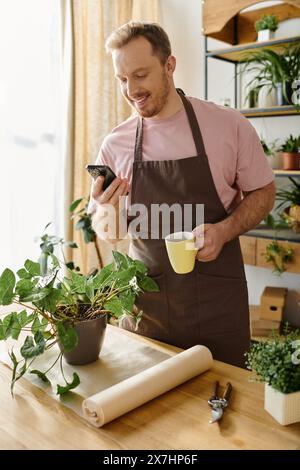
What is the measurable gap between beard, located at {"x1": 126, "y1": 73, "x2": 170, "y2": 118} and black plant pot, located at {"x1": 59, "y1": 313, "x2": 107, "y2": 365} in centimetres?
83

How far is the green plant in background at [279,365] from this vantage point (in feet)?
3.25

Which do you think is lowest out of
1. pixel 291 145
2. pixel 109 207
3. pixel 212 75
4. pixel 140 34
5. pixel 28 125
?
pixel 109 207

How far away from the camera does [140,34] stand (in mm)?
1657

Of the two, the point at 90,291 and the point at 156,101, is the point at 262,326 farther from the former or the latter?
the point at 90,291

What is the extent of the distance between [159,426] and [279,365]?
0.96 feet

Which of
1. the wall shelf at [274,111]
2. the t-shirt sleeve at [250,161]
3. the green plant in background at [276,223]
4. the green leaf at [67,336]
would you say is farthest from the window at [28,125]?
the green leaf at [67,336]

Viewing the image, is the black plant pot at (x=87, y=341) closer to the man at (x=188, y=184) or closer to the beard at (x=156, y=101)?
the man at (x=188, y=184)

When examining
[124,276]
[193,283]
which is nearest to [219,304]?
[193,283]

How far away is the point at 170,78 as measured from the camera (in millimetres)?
1771

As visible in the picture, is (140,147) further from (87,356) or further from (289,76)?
(289,76)

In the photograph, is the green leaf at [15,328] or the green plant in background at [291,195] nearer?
the green leaf at [15,328]

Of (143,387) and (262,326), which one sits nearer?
(143,387)

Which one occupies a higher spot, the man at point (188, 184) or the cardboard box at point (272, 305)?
the man at point (188, 184)

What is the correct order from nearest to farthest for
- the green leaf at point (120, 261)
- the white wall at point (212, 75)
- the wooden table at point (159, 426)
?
the wooden table at point (159, 426)
the green leaf at point (120, 261)
the white wall at point (212, 75)
